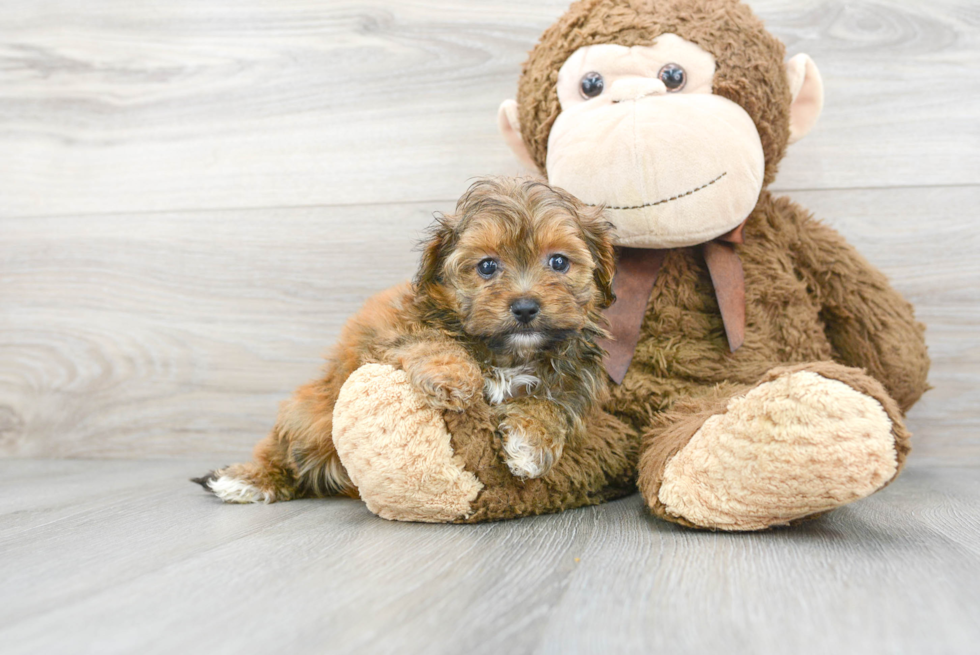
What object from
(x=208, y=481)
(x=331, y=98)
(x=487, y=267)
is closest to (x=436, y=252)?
(x=487, y=267)

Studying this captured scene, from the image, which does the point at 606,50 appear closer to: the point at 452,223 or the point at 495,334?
the point at 452,223

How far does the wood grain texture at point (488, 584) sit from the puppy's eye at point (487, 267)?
484 millimetres

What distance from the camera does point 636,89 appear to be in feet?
5.28

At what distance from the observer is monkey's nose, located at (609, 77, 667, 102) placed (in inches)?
63.3

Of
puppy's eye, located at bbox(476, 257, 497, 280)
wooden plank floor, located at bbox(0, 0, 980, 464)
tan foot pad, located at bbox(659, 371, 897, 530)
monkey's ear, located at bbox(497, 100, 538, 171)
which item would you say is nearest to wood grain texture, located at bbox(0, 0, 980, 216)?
wooden plank floor, located at bbox(0, 0, 980, 464)

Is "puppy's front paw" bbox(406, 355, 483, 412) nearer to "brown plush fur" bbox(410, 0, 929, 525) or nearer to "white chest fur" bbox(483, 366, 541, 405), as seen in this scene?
"white chest fur" bbox(483, 366, 541, 405)

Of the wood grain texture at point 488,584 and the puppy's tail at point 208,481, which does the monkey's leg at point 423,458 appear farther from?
the puppy's tail at point 208,481

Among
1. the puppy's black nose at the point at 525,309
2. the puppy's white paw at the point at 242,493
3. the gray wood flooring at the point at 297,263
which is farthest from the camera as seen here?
the puppy's white paw at the point at 242,493

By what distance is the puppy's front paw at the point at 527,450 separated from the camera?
1.38 meters

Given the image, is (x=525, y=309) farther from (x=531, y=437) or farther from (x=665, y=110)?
(x=665, y=110)

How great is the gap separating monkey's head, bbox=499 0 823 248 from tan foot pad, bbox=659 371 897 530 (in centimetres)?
48

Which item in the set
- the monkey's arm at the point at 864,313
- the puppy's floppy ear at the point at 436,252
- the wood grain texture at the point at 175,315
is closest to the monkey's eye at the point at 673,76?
the monkey's arm at the point at 864,313

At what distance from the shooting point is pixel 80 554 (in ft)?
4.28

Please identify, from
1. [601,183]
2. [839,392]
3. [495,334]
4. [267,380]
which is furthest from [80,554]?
[839,392]
